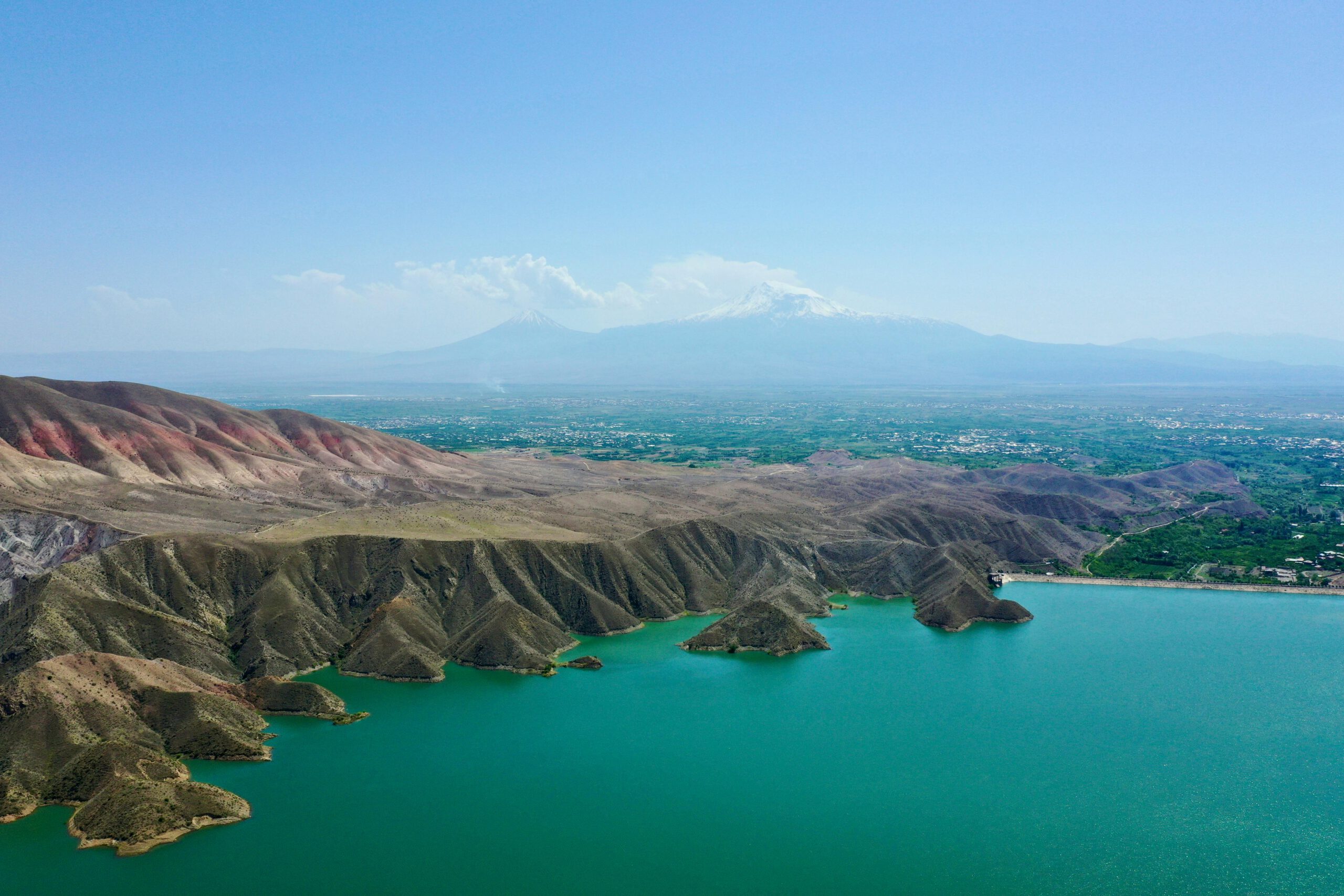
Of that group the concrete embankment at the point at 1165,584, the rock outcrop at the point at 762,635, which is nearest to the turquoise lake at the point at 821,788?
the rock outcrop at the point at 762,635

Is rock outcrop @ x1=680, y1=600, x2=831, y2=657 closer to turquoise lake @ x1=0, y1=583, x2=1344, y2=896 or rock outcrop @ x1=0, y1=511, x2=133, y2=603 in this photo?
turquoise lake @ x1=0, y1=583, x2=1344, y2=896

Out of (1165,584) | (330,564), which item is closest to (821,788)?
(330,564)

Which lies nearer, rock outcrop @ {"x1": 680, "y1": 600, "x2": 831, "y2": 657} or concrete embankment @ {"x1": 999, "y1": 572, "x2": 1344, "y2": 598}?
rock outcrop @ {"x1": 680, "y1": 600, "x2": 831, "y2": 657}

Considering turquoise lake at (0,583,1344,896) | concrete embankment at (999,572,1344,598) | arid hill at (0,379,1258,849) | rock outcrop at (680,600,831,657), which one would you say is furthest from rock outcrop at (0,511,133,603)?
concrete embankment at (999,572,1344,598)

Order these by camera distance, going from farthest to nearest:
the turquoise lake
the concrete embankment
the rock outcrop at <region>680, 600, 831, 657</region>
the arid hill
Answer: the concrete embankment → the rock outcrop at <region>680, 600, 831, 657</region> → the arid hill → the turquoise lake

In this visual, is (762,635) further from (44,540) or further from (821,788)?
(44,540)

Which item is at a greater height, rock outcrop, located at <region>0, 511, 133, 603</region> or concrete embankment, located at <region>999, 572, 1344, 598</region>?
rock outcrop, located at <region>0, 511, 133, 603</region>

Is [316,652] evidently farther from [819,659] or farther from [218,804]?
[819,659]
